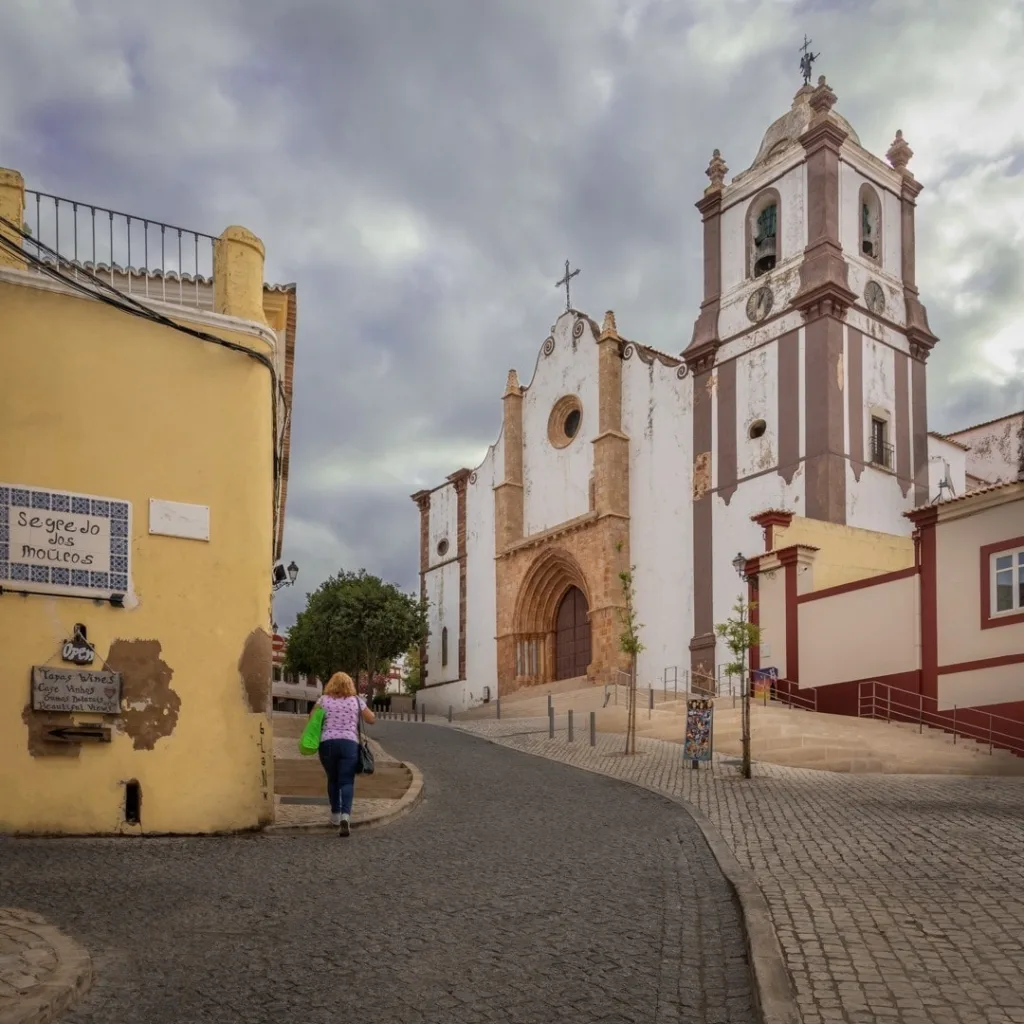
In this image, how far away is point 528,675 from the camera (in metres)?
40.4

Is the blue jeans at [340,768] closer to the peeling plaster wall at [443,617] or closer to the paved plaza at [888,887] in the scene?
the paved plaza at [888,887]

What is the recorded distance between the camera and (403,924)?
6.84m

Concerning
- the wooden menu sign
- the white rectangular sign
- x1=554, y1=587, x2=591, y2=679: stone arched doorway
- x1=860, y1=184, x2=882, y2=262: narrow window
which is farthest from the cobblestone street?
x1=554, y1=587, x2=591, y2=679: stone arched doorway

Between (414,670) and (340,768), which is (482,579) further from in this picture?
(340,768)

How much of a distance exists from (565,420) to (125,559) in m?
31.2

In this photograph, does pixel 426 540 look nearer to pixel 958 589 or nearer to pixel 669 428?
pixel 669 428

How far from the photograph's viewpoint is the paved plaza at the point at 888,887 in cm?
533

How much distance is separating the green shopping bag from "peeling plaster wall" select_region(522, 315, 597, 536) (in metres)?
28.2

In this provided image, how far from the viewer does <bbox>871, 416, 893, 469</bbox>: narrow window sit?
106 feet

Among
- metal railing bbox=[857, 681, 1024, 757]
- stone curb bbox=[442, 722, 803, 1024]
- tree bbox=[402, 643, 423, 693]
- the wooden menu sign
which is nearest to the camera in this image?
stone curb bbox=[442, 722, 803, 1024]

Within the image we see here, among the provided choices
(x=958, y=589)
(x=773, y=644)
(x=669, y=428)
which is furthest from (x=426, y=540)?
(x=958, y=589)

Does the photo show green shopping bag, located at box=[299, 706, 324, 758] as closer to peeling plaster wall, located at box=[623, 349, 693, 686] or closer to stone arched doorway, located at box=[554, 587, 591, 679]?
peeling plaster wall, located at box=[623, 349, 693, 686]

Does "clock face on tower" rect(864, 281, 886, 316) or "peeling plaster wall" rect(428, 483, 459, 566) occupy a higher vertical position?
"clock face on tower" rect(864, 281, 886, 316)

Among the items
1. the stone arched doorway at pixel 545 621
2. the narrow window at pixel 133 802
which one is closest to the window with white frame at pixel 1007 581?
the narrow window at pixel 133 802
